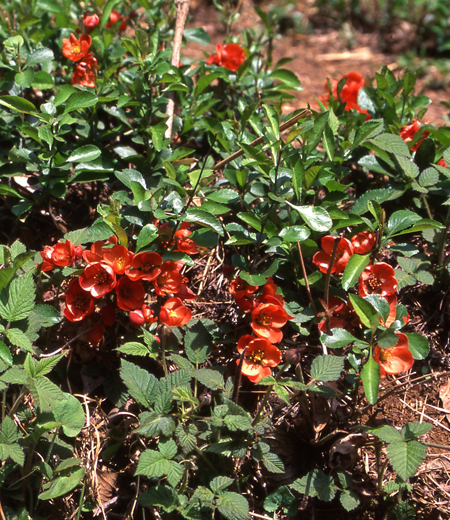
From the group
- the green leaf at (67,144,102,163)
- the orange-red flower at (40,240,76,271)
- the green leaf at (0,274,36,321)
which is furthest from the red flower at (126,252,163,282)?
the green leaf at (67,144,102,163)

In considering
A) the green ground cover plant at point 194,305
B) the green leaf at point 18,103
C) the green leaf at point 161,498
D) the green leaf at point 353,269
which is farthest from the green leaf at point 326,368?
the green leaf at point 18,103

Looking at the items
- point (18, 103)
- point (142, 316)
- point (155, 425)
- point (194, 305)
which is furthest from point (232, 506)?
point (18, 103)

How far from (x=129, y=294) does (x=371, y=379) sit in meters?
0.88

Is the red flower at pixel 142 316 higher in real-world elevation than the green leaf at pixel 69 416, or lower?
higher

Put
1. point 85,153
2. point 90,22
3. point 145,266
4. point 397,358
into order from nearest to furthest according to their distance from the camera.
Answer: point 397,358 < point 145,266 < point 85,153 < point 90,22

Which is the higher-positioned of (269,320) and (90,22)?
(90,22)

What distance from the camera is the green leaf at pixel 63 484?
62.3 inches

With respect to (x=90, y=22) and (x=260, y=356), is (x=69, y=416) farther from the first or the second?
(x=90, y=22)

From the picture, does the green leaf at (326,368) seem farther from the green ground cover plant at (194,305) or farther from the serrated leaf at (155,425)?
the serrated leaf at (155,425)

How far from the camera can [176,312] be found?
186 cm

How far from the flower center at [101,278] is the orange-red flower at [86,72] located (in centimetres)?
100

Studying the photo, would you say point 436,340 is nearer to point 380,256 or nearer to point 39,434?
point 380,256

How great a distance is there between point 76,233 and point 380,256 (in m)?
1.32

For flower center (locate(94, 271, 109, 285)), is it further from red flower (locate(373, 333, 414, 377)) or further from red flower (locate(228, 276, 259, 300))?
red flower (locate(373, 333, 414, 377))
